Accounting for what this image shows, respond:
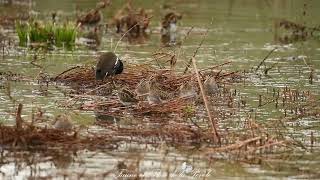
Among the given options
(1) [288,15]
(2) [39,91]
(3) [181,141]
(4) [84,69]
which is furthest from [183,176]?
(1) [288,15]

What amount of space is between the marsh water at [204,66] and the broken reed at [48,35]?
451mm

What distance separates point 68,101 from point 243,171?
378cm

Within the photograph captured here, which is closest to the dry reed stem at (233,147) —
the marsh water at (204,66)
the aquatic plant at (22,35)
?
the marsh water at (204,66)

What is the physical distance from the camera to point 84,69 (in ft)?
42.3

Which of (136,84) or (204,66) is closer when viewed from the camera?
(136,84)

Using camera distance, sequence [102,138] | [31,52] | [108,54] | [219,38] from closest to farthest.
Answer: [102,138]
[108,54]
[31,52]
[219,38]

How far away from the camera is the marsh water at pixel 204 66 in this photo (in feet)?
25.0

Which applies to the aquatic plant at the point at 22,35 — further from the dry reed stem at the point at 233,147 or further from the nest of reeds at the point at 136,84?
the dry reed stem at the point at 233,147

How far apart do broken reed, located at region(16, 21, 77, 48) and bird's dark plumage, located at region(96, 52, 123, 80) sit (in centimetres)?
510

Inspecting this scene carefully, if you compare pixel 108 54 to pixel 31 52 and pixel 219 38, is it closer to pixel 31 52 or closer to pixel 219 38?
pixel 31 52

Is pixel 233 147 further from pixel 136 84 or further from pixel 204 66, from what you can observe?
pixel 204 66

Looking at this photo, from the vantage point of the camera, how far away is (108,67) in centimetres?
1227

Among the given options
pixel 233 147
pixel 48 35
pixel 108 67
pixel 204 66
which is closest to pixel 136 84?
pixel 108 67

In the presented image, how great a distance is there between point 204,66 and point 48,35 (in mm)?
4174
